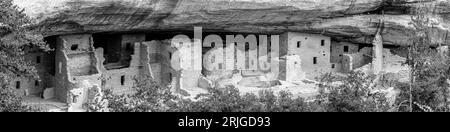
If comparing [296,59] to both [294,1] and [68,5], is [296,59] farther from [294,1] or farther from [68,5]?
[68,5]

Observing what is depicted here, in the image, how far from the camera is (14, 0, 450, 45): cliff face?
21.3 meters

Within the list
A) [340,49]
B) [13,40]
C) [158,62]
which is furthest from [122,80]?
[340,49]

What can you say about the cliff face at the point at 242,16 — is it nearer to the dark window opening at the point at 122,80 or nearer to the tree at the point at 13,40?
the dark window opening at the point at 122,80

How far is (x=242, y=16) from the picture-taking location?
2397 cm

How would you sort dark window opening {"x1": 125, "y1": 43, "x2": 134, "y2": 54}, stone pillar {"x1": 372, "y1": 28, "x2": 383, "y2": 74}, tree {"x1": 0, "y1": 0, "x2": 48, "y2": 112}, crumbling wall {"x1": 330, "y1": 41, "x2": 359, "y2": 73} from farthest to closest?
1. crumbling wall {"x1": 330, "y1": 41, "x2": 359, "y2": 73}
2. stone pillar {"x1": 372, "y1": 28, "x2": 383, "y2": 74}
3. dark window opening {"x1": 125, "y1": 43, "x2": 134, "y2": 54}
4. tree {"x1": 0, "y1": 0, "x2": 48, "y2": 112}

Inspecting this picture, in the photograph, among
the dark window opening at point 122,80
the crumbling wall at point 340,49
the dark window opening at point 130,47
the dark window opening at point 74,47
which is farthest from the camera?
the crumbling wall at point 340,49

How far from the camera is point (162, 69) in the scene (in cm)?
2528

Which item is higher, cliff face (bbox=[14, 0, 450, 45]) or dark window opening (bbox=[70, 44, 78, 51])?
cliff face (bbox=[14, 0, 450, 45])

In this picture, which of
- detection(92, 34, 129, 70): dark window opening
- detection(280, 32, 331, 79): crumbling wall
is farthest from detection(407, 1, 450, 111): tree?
detection(92, 34, 129, 70): dark window opening

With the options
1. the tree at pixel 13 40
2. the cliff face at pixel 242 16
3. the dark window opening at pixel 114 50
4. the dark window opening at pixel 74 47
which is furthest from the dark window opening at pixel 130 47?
the tree at pixel 13 40

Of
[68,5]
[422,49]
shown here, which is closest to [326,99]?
[422,49]

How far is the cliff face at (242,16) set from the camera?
2131cm

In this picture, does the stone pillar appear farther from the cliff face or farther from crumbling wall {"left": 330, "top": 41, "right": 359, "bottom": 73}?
crumbling wall {"left": 330, "top": 41, "right": 359, "bottom": 73}

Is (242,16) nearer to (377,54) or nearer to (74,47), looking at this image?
(74,47)
